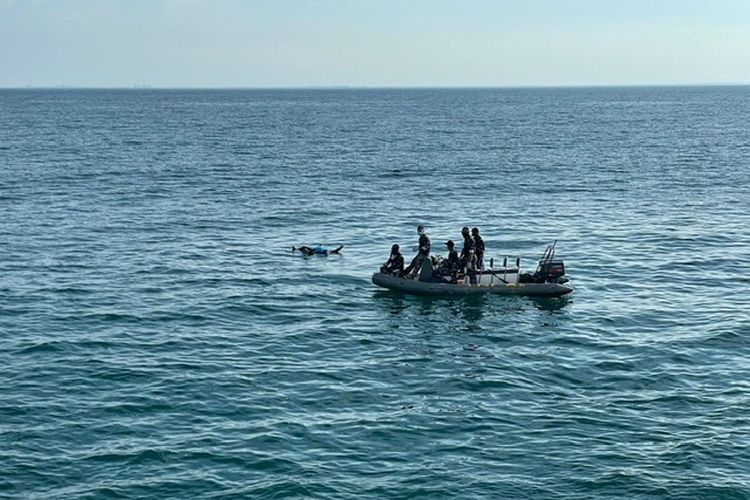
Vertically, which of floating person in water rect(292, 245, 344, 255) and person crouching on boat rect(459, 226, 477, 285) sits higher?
person crouching on boat rect(459, 226, 477, 285)

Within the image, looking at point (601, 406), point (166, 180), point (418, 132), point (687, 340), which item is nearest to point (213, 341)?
point (601, 406)

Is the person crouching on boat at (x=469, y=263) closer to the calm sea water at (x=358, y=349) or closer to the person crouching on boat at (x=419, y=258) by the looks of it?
the person crouching on boat at (x=419, y=258)

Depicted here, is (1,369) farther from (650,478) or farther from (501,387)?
(650,478)

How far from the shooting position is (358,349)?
1287 inches

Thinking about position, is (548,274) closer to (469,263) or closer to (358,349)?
(469,263)

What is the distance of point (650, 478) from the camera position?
72.4ft

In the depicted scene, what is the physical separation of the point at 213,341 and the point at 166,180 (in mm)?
A: 47256

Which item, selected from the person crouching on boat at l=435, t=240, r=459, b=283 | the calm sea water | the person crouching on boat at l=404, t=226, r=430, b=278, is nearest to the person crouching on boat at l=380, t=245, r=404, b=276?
the person crouching on boat at l=404, t=226, r=430, b=278

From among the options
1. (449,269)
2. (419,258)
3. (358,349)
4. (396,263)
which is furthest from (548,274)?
(358,349)

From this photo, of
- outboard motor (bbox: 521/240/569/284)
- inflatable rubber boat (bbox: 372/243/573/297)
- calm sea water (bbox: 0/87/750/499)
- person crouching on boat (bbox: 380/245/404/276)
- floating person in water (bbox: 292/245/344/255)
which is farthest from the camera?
floating person in water (bbox: 292/245/344/255)

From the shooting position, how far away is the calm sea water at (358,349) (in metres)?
22.7

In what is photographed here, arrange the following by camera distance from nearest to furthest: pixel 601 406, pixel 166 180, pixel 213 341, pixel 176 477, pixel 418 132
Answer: pixel 176 477 → pixel 601 406 → pixel 213 341 → pixel 166 180 → pixel 418 132

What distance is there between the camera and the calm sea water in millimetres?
22672

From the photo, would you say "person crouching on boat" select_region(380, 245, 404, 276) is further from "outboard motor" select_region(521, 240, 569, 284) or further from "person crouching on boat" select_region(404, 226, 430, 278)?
"outboard motor" select_region(521, 240, 569, 284)
